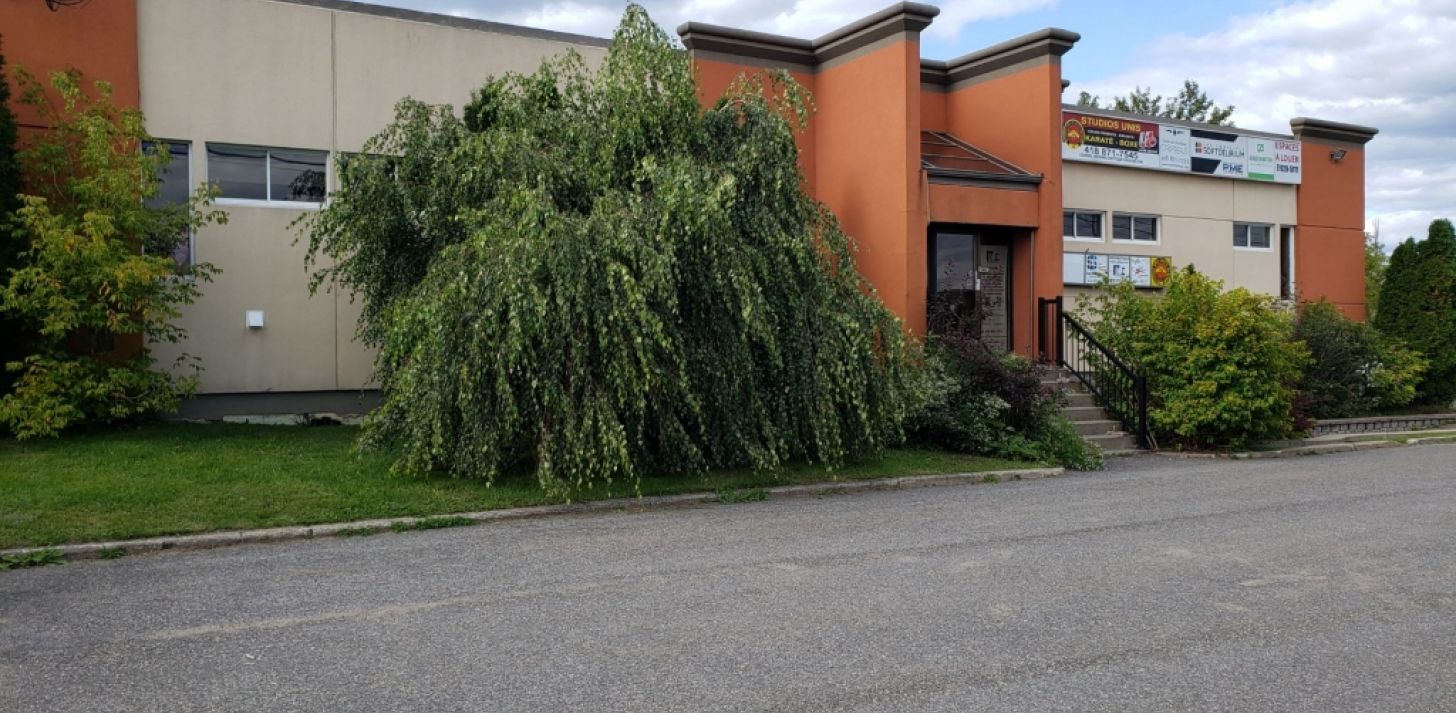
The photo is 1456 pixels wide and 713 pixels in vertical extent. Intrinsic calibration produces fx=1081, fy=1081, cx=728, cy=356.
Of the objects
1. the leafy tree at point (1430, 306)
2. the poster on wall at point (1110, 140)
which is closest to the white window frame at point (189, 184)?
the poster on wall at point (1110, 140)

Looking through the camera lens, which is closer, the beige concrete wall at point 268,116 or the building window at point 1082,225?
the beige concrete wall at point 268,116

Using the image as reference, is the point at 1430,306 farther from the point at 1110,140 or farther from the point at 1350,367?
the point at 1110,140

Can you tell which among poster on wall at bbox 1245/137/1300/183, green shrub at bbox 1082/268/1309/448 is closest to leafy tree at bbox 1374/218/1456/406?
poster on wall at bbox 1245/137/1300/183

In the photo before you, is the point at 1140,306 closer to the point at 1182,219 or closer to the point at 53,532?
the point at 1182,219

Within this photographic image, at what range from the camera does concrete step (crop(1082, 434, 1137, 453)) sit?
1526 centimetres

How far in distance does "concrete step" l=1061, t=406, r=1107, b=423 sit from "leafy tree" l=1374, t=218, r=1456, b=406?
8.75 meters

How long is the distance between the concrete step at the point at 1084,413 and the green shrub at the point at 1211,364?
72 centimetres

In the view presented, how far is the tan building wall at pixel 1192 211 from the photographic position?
19797 millimetres

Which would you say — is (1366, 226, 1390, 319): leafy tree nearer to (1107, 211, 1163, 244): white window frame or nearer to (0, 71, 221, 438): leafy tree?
(1107, 211, 1163, 244): white window frame

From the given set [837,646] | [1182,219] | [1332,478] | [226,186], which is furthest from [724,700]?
[1182,219]

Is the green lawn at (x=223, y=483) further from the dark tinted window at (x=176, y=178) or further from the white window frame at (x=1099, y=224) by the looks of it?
the white window frame at (x=1099, y=224)

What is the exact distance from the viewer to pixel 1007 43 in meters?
17.8

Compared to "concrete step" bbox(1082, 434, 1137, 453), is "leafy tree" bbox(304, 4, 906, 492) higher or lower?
higher

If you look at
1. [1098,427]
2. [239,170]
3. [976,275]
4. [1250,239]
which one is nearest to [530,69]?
[239,170]
